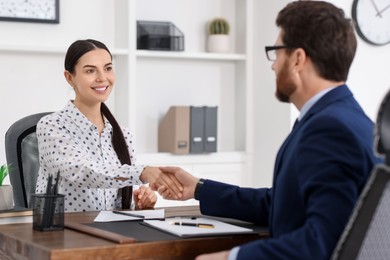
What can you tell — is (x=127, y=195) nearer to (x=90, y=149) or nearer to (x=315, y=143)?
(x=90, y=149)

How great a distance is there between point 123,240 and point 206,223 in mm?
395

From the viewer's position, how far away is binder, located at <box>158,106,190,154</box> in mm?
5488

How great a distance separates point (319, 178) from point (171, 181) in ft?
3.39

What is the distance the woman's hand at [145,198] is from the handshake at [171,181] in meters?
0.15

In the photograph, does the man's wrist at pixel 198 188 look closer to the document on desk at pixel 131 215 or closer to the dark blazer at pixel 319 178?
the document on desk at pixel 131 215

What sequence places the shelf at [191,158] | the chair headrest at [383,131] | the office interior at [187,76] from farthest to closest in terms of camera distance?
1. the shelf at [191,158]
2. the office interior at [187,76]
3. the chair headrest at [383,131]

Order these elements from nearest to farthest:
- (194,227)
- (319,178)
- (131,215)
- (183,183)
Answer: (319,178)
(194,227)
(131,215)
(183,183)

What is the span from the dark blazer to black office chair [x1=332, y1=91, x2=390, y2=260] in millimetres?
133

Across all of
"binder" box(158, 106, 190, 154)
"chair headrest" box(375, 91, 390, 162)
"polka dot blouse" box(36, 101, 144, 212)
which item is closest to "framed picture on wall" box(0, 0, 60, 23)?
"binder" box(158, 106, 190, 154)

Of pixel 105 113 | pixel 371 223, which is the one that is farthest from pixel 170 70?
pixel 371 223

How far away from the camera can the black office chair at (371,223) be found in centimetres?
152

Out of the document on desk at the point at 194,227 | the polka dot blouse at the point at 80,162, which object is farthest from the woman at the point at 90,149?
the document on desk at the point at 194,227

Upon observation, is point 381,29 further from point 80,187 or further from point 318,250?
point 318,250

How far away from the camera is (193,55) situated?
5648 millimetres
